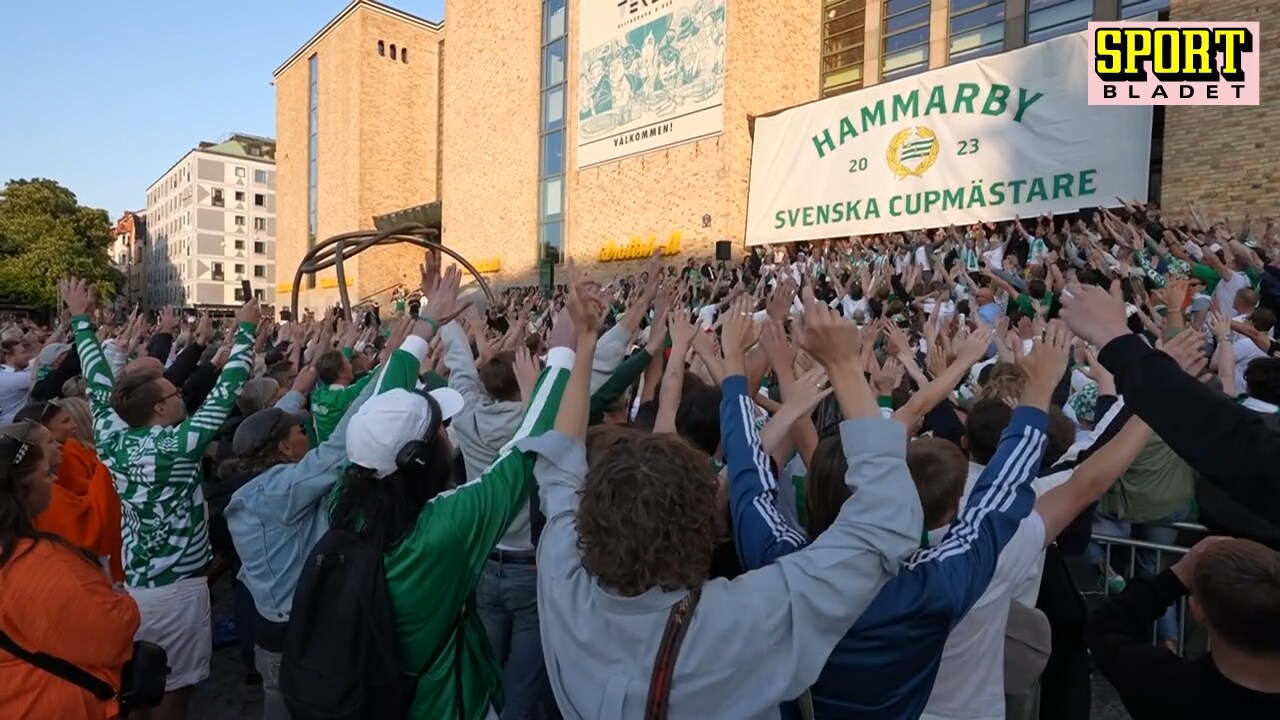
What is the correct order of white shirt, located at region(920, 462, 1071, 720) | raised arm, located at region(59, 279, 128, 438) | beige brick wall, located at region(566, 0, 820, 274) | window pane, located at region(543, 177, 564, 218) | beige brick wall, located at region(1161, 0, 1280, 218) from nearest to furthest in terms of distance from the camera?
1. white shirt, located at region(920, 462, 1071, 720)
2. raised arm, located at region(59, 279, 128, 438)
3. beige brick wall, located at region(1161, 0, 1280, 218)
4. beige brick wall, located at region(566, 0, 820, 274)
5. window pane, located at region(543, 177, 564, 218)

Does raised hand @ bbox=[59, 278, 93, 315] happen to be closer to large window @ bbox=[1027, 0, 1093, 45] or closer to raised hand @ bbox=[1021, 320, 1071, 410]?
raised hand @ bbox=[1021, 320, 1071, 410]

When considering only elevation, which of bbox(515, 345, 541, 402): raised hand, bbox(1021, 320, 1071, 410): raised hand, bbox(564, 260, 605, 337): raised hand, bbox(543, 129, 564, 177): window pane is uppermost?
bbox(543, 129, 564, 177): window pane

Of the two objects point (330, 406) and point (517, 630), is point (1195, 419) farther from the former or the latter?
point (330, 406)

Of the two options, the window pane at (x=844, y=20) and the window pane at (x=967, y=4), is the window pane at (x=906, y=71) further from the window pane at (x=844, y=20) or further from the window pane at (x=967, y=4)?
the window pane at (x=844, y=20)

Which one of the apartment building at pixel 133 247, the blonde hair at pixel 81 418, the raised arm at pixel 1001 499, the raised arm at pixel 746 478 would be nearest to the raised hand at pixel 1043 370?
the raised arm at pixel 1001 499

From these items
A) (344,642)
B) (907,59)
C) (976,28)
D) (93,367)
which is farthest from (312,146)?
(344,642)

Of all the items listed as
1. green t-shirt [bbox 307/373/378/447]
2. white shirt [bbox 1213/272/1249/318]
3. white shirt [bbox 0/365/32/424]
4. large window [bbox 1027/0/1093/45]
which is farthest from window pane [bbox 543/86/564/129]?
green t-shirt [bbox 307/373/378/447]

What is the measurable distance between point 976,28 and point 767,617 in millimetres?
19667

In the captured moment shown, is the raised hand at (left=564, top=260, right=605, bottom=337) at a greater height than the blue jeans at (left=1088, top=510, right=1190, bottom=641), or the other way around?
the raised hand at (left=564, top=260, right=605, bottom=337)

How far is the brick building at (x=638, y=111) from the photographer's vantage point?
13.0 m

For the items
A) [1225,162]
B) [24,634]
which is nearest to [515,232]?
[1225,162]

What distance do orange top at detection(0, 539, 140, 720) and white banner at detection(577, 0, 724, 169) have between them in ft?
→ 66.4

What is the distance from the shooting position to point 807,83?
2198cm

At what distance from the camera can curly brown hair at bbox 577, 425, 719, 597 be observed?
143 centimetres
